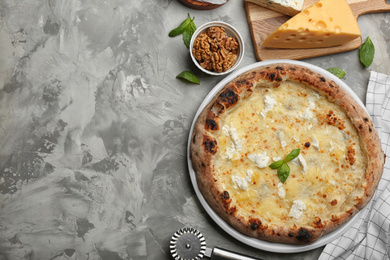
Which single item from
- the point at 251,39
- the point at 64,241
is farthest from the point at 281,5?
the point at 64,241

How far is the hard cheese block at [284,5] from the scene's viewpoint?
104 inches

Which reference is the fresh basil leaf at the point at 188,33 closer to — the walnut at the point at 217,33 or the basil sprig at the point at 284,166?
the walnut at the point at 217,33

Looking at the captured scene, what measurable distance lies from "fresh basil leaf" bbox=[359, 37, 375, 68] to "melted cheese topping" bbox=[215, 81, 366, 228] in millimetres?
492

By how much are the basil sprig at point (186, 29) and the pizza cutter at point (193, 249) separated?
1.11 m

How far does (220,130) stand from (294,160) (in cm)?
44

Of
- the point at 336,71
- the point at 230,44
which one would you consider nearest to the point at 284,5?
the point at 230,44

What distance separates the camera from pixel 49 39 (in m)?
2.71

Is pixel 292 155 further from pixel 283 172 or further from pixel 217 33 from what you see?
pixel 217 33

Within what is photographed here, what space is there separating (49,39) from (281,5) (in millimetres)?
1417

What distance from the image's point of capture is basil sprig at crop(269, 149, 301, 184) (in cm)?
239

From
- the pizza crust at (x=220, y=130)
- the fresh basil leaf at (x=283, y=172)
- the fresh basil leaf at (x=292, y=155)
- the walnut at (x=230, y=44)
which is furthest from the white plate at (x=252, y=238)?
the fresh basil leaf at (x=292, y=155)

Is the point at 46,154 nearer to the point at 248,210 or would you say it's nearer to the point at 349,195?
the point at 248,210

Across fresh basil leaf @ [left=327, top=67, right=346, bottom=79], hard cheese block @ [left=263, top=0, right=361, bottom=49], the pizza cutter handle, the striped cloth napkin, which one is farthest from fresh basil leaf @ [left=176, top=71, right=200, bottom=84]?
the striped cloth napkin

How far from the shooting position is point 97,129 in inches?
105
